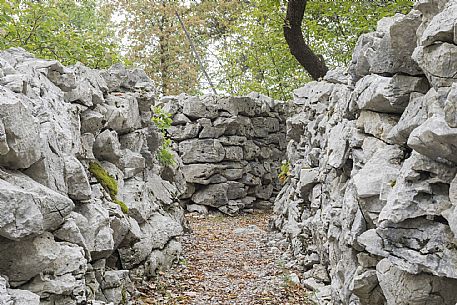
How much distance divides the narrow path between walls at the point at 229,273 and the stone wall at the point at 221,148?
3415 millimetres

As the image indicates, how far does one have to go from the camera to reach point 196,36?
26.4 m

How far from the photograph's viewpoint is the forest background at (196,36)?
11.0 metres

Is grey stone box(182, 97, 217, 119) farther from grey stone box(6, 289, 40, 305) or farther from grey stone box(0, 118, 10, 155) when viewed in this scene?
grey stone box(6, 289, 40, 305)

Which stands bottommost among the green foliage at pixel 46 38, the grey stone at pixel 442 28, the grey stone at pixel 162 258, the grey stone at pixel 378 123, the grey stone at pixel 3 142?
the grey stone at pixel 162 258

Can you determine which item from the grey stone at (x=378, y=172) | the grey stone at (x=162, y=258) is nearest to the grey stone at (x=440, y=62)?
the grey stone at (x=378, y=172)

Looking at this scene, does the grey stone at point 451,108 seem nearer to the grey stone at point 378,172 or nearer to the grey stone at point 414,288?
the grey stone at point 378,172

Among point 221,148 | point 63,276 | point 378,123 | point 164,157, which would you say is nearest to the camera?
point 63,276

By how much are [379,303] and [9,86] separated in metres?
5.26

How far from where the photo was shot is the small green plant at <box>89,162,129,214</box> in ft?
24.8

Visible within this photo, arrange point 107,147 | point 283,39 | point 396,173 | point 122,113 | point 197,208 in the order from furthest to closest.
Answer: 1. point 283,39
2. point 197,208
3. point 122,113
4. point 107,147
5. point 396,173

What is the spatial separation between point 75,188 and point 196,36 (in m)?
21.7

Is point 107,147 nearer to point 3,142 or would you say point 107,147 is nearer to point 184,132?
point 3,142

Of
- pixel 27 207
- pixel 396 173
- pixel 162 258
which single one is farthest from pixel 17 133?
pixel 162 258

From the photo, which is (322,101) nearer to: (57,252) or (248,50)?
(57,252)
